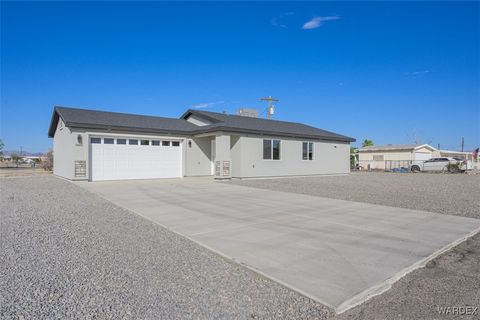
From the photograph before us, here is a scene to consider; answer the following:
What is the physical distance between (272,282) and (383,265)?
1629 millimetres

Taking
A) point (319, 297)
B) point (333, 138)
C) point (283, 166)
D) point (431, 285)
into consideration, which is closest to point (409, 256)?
point (431, 285)

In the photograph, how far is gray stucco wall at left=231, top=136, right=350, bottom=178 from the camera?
53.9 ft

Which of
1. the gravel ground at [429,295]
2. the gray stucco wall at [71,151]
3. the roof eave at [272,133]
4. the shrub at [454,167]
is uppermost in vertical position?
the roof eave at [272,133]

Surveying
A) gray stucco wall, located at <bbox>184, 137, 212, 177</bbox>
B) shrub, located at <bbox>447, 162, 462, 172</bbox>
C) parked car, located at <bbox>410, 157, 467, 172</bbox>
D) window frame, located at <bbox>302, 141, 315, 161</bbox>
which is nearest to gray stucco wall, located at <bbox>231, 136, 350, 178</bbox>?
window frame, located at <bbox>302, 141, 315, 161</bbox>

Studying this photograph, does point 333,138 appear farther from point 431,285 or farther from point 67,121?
point 431,285

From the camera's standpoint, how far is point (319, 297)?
3.01m

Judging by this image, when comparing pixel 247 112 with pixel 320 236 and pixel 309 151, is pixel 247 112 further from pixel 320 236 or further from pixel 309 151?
pixel 320 236

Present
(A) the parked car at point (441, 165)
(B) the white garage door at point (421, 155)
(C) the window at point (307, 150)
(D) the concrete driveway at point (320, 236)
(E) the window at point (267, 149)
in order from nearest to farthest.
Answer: (D) the concrete driveway at point (320, 236) < (E) the window at point (267, 149) < (C) the window at point (307, 150) < (A) the parked car at point (441, 165) < (B) the white garage door at point (421, 155)

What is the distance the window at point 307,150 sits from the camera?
64.8 ft

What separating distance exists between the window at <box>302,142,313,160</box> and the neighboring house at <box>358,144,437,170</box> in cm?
1904

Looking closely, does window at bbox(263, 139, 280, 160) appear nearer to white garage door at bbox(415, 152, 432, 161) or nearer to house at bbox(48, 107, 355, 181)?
house at bbox(48, 107, 355, 181)

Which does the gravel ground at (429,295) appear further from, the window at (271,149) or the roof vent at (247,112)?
the roof vent at (247,112)

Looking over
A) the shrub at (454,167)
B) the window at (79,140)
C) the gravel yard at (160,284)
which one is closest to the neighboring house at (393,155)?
the shrub at (454,167)

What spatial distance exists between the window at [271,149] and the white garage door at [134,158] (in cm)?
521
